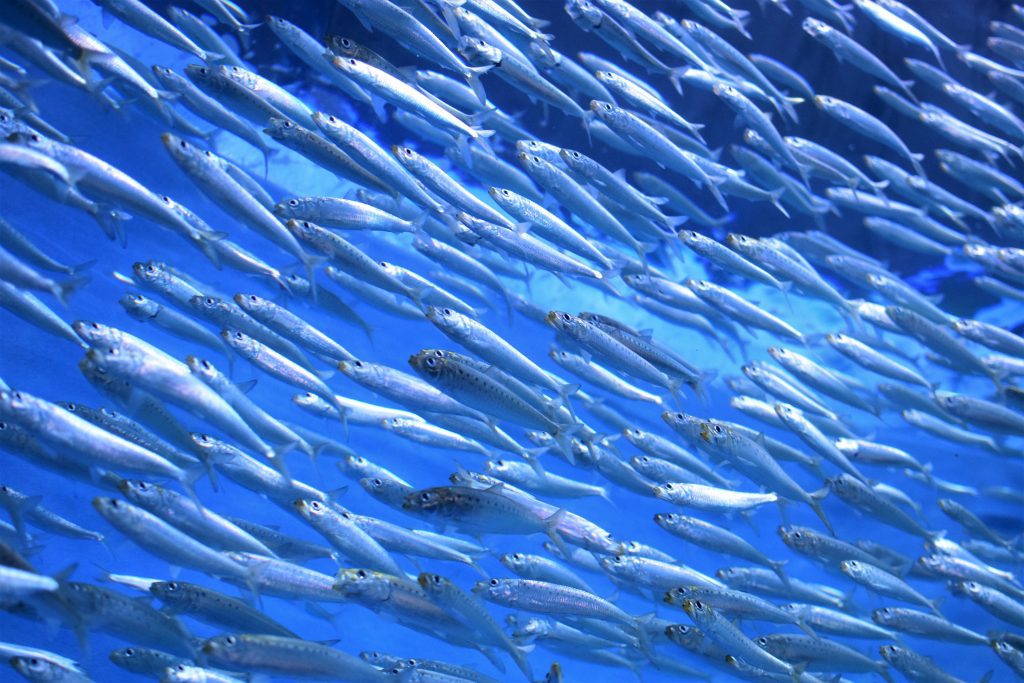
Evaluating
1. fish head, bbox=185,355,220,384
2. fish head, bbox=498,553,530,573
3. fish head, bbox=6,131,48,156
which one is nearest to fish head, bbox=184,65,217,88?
fish head, bbox=6,131,48,156

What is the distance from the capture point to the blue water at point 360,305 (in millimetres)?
9039

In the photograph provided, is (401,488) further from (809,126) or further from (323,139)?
(809,126)

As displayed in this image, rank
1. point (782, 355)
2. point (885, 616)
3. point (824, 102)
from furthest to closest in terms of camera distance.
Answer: point (824, 102) < point (782, 355) < point (885, 616)

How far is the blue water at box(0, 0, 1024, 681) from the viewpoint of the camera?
9.04m

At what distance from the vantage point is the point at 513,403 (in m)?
3.99

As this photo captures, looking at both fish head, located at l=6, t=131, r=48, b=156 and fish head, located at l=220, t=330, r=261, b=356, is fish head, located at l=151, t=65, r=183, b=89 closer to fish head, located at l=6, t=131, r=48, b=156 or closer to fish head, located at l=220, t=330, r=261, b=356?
fish head, located at l=6, t=131, r=48, b=156

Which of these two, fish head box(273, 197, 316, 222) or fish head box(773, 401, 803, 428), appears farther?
fish head box(773, 401, 803, 428)

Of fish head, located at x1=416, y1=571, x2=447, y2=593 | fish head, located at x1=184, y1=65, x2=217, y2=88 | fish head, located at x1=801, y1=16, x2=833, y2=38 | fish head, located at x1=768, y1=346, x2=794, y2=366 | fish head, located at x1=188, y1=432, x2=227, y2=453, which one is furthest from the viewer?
fish head, located at x1=801, y1=16, x2=833, y2=38

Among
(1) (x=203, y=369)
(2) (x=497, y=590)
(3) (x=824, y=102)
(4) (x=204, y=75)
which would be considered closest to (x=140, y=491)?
(1) (x=203, y=369)

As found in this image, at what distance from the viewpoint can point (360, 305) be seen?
13188mm

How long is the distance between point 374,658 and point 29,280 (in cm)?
299

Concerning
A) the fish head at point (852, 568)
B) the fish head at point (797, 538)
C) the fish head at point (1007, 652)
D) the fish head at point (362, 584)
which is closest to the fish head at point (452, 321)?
the fish head at point (362, 584)

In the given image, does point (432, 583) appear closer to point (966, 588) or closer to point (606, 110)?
point (606, 110)

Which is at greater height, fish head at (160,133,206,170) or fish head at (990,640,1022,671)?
fish head at (160,133,206,170)
